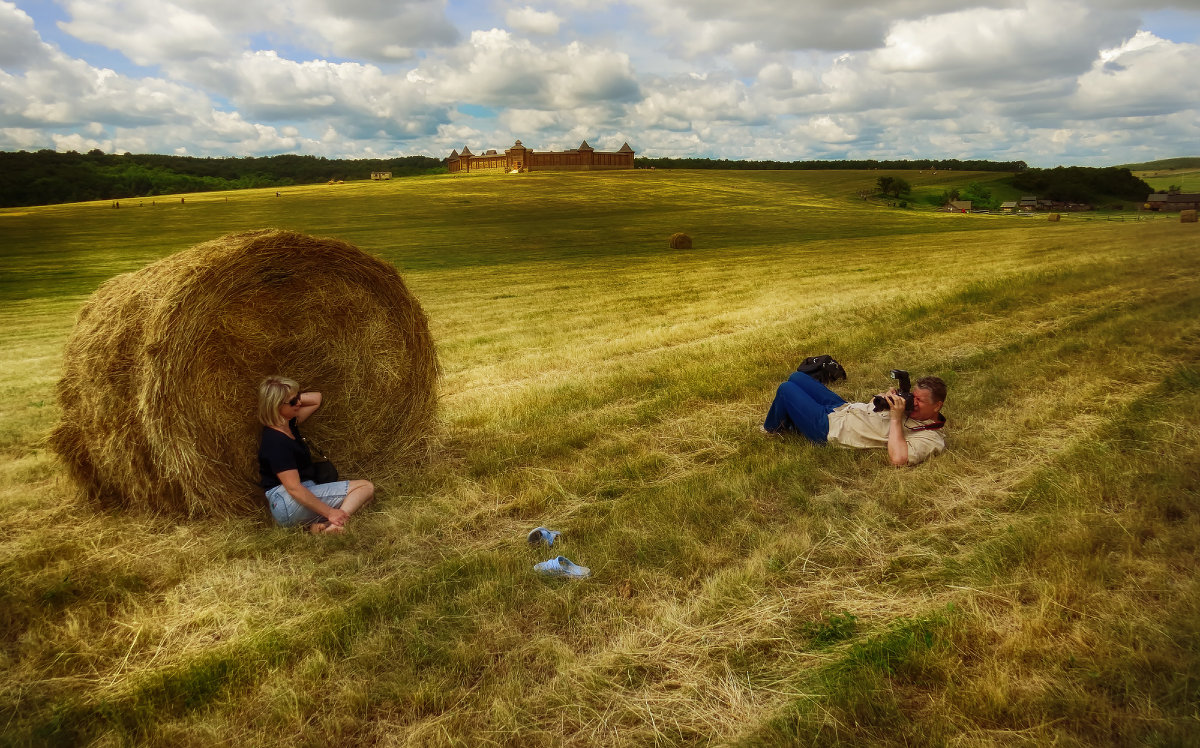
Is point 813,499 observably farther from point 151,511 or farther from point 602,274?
point 602,274

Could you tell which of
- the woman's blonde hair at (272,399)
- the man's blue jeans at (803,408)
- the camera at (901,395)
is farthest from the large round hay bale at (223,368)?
the camera at (901,395)

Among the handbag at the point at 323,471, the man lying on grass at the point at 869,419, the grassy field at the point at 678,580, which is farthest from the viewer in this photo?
the man lying on grass at the point at 869,419

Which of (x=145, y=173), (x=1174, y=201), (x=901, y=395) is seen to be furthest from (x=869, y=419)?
(x=145, y=173)

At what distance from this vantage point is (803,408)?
652cm

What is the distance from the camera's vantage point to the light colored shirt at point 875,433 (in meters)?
6.03

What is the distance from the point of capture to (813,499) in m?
5.36

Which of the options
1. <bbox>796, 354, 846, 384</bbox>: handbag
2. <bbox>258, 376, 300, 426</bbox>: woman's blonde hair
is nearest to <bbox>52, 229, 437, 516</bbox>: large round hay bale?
<bbox>258, 376, 300, 426</bbox>: woman's blonde hair

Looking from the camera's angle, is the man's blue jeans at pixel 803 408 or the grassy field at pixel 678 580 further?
the man's blue jeans at pixel 803 408

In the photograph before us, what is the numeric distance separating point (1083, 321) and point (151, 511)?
1329 centimetres

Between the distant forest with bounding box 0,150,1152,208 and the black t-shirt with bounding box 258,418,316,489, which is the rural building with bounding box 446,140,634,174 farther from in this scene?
the black t-shirt with bounding box 258,418,316,489

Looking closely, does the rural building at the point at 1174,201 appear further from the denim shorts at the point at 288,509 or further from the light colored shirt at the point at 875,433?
the denim shorts at the point at 288,509

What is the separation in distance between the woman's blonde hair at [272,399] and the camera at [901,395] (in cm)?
498

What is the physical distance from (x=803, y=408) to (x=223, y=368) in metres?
5.19

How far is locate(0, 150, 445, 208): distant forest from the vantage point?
6775 cm
